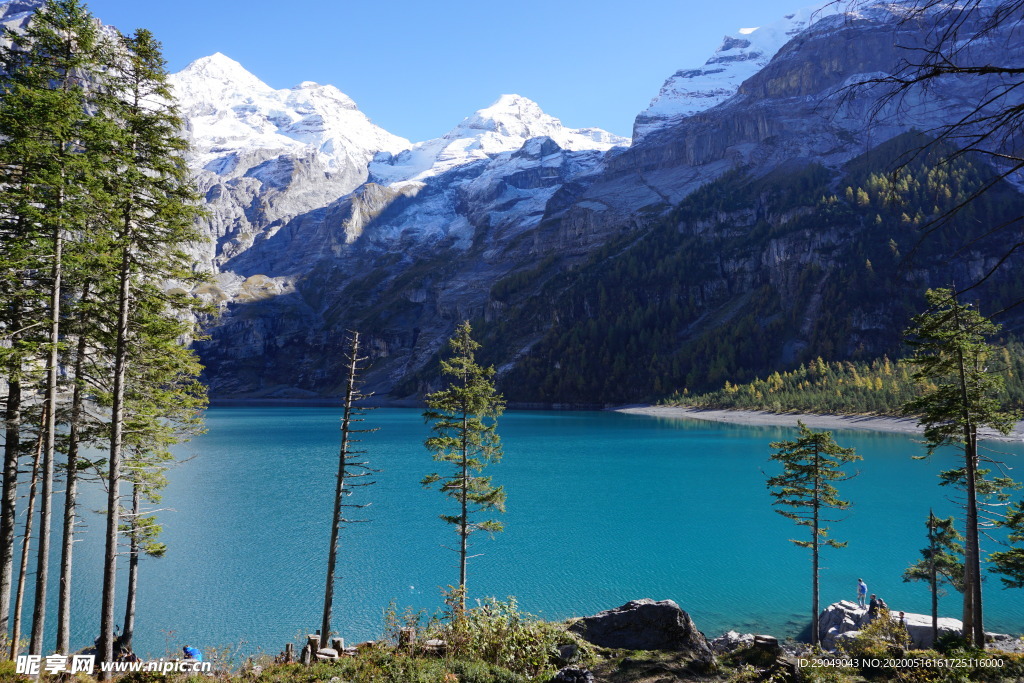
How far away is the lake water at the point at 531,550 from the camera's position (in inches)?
1017

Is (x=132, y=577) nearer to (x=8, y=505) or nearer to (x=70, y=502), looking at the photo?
(x=70, y=502)

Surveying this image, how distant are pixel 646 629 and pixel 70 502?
1673cm

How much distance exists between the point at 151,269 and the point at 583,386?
172894mm

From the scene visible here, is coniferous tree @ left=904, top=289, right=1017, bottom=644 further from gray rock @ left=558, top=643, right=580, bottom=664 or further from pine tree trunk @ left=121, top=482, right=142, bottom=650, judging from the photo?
pine tree trunk @ left=121, top=482, right=142, bottom=650

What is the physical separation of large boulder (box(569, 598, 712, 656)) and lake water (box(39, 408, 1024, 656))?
6.29 meters

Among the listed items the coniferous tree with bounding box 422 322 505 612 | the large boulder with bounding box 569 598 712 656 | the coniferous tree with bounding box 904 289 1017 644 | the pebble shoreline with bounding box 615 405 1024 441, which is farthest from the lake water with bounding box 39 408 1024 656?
the pebble shoreline with bounding box 615 405 1024 441

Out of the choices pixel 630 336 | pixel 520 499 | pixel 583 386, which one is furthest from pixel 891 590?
pixel 630 336

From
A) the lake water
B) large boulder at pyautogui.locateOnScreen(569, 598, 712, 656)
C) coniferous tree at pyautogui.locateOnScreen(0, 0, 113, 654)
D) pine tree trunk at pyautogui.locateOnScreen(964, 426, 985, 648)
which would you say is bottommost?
the lake water

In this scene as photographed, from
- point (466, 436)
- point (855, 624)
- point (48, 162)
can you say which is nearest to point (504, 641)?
point (466, 436)

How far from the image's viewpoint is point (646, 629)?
55.6 ft

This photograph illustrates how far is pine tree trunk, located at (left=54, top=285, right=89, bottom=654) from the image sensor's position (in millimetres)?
14438

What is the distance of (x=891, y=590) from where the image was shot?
2802 centimetres

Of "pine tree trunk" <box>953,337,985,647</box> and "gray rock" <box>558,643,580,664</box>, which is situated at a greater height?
"pine tree trunk" <box>953,337,985,647</box>

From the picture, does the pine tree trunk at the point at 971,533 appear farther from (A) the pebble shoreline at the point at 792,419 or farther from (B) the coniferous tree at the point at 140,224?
(A) the pebble shoreline at the point at 792,419
